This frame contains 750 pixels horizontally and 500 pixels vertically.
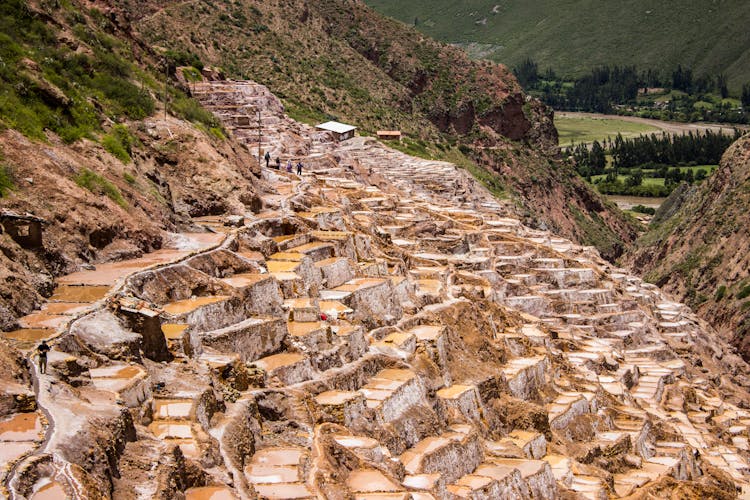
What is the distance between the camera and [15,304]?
2156 cm

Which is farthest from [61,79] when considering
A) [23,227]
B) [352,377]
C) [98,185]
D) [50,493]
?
[50,493]

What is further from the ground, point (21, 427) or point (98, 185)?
point (98, 185)

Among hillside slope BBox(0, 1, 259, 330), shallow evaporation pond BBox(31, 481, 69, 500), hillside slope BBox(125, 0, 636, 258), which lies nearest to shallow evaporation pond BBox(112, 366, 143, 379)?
hillside slope BBox(0, 1, 259, 330)

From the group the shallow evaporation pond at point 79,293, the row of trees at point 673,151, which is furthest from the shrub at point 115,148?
the row of trees at point 673,151

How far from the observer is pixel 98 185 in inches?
1170

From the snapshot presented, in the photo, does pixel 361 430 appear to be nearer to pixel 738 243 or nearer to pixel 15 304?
pixel 15 304

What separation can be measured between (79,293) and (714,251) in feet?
265

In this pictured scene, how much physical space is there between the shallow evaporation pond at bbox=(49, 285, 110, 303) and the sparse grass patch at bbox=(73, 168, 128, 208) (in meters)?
5.21

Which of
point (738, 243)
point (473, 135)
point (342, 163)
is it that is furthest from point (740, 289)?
point (473, 135)

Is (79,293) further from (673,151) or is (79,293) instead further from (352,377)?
(673,151)

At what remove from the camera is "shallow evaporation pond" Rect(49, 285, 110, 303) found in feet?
76.7

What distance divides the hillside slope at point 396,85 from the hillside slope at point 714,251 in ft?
36.0

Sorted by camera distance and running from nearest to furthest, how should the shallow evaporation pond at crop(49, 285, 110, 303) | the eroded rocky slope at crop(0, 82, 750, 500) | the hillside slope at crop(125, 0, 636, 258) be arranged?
1. the eroded rocky slope at crop(0, 82, 750, 500)
2. the shallow evaporation pond at crop(49, 285, 110, 303)
3. the hillside slope at crop(125, 0, 636, 258)

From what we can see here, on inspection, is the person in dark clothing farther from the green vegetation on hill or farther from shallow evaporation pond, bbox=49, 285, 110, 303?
the green vegetation on hill
